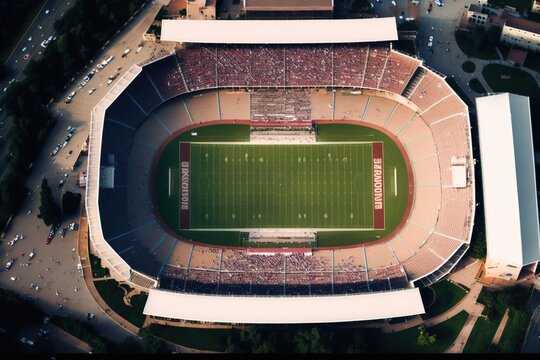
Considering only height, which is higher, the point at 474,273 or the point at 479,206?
the point at 479,206

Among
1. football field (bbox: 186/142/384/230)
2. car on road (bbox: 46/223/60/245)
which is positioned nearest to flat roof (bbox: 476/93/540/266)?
football field (bbox: 186/142/384/230)

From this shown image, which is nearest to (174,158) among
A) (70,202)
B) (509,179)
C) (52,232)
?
(70,202)

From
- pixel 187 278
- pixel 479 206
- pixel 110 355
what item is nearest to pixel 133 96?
pixel 187 278

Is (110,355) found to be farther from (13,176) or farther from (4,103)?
(4,103)

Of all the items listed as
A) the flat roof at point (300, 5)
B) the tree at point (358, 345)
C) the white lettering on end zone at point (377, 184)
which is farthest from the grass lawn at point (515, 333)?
the flat roof at point (300, 5)

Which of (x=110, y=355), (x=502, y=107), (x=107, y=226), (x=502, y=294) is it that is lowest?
(x=110, y=355)

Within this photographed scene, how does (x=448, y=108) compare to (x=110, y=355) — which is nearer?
(x=110, y=355)

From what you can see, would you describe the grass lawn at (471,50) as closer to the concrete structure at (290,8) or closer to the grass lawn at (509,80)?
the grass lawn at (509,80)
